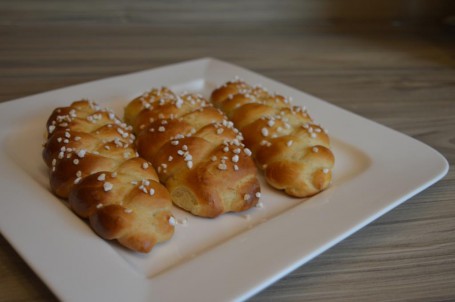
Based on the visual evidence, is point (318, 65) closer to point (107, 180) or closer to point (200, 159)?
point (200, 159)

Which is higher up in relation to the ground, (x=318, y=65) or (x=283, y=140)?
(x=283, y=140)

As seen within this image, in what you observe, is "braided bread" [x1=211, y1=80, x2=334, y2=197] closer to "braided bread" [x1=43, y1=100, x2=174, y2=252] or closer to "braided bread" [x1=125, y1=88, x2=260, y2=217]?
"braided bread" [x1=125, y1=88, x2=260, y2=217]

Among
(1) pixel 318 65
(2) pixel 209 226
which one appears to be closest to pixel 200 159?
(2) pixel 209 226

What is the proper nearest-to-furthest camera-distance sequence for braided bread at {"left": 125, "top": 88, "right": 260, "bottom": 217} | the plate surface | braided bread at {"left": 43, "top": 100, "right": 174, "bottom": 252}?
the plate surface → braided bread at {"left": 43, "top": 100, "right": 174, "bottom": 252} → braided bread at {"left": 125, "top": 88, "right": 260, "bottom": 217}

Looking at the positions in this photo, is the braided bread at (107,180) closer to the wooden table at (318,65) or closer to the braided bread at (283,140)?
the wooden table at (318,65)

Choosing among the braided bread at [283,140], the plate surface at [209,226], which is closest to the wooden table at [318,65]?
the plate surface at [209,226]

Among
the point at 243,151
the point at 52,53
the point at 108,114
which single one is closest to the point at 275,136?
the point at 243,151

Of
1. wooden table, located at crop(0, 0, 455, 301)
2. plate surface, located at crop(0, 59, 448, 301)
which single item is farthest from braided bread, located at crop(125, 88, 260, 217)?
wooden table, located at crop(0, 0, 455, 301)
